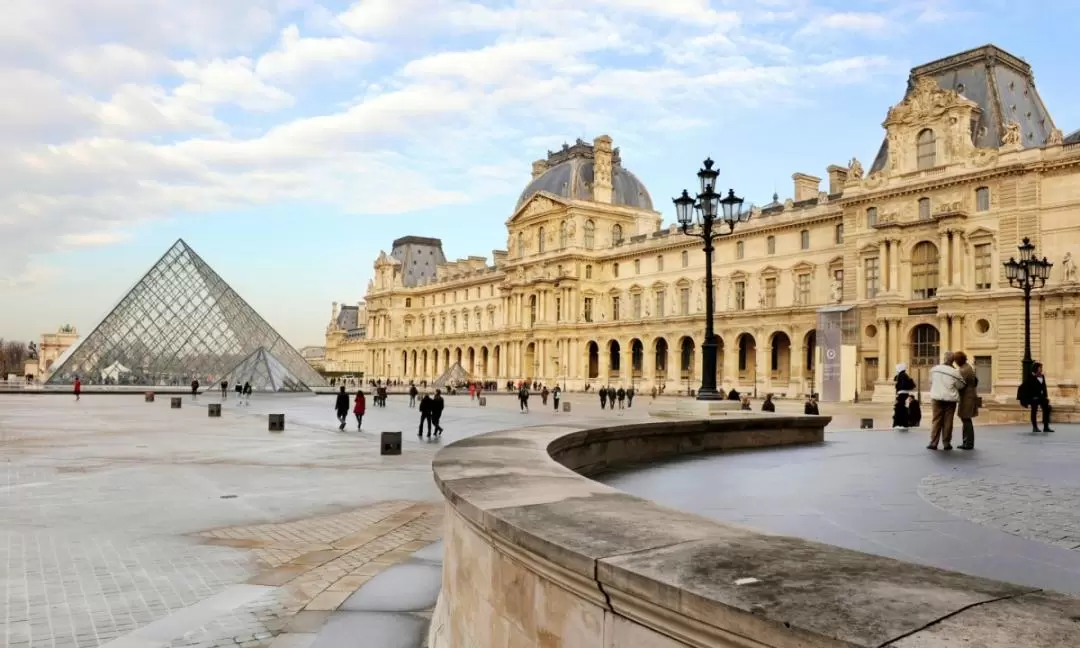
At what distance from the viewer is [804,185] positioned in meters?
55.0

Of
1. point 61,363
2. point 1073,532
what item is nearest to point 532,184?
point 61,363

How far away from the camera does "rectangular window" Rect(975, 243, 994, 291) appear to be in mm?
37812

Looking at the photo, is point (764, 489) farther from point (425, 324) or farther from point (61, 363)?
point (425, 324)

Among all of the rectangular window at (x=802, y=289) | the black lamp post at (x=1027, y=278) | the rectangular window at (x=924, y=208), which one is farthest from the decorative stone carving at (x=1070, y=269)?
the rectangular window at (x=802, y=289)

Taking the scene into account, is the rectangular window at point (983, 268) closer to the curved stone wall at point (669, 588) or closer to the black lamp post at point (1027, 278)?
Result: the black lamp post at point (1027, 278)

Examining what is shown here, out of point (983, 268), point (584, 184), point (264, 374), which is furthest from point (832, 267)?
point (264, 374)

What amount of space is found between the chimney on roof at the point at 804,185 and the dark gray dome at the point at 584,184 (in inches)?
848

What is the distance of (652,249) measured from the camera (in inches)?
2473

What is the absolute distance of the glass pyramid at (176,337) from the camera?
5500cm

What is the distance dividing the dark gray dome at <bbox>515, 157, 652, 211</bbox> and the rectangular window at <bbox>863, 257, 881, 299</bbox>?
3319cm

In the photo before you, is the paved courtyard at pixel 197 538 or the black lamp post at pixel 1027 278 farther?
the black lamp post at pixel 1027 278

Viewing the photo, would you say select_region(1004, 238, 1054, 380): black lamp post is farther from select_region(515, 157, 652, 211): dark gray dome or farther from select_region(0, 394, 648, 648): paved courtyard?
select_region(515, 157, 652, 211): dark gray dome

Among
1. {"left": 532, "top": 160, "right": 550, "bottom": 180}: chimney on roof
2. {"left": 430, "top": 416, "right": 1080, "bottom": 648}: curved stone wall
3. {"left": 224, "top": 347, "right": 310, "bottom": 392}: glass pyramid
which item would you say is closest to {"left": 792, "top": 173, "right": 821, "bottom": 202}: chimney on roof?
{"left": 532, "top": 160, "right": 550, "bottom": 180}: chimney on roof

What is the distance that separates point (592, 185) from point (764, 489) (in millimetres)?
68061
